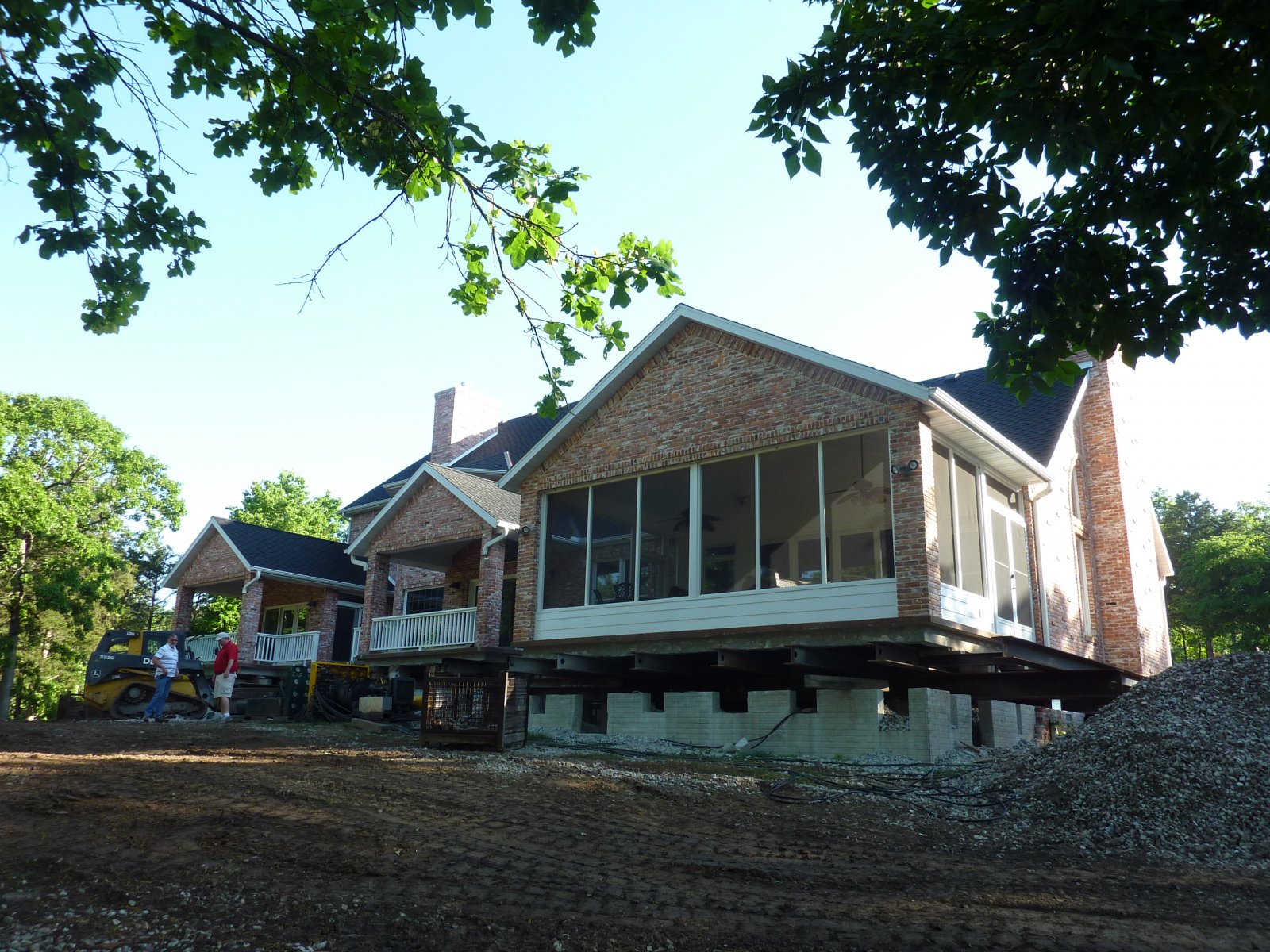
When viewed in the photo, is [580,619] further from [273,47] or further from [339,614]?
[339,614]

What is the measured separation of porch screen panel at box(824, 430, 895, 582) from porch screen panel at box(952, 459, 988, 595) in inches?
42.9

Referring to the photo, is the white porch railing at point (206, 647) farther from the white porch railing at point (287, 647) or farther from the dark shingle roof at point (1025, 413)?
the dark shingle roof at point (1025, 413)

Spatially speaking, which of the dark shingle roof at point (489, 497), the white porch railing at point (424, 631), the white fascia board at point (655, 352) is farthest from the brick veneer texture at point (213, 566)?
the white fascia board at point (655, 352)

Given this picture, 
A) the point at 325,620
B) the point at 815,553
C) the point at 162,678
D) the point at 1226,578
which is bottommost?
the point at 162,678

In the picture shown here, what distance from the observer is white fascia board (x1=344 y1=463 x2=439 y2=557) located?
22844 millimetres

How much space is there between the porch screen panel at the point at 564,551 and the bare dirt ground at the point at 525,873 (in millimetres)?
8084

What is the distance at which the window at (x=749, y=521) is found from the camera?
1470cm

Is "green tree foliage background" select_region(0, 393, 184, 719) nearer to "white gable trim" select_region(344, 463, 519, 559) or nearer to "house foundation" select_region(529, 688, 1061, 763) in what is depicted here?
"white gable trim" select_region(344, 463, 519, 559)

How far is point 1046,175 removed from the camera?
6828 mm

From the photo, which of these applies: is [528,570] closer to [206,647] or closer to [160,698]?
[160,698]

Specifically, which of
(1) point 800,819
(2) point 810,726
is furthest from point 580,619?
(1) point 800,819

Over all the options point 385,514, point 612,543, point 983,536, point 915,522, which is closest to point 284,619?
point 385,514

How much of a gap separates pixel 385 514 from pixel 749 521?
1078 cm

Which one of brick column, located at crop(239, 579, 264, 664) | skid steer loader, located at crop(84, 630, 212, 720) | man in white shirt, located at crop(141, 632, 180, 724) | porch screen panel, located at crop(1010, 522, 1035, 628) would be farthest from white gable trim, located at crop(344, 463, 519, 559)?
porch screen panel, located at crop(1010, 522, 1035, 628)
